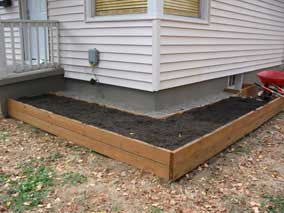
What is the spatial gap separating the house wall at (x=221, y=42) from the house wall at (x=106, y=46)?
0.94 ft

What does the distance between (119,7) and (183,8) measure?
110cm

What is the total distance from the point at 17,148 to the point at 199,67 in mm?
3541

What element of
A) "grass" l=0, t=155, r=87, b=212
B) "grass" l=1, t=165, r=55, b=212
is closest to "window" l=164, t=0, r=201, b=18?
"grass" l=0, t=155, r=87, b=212

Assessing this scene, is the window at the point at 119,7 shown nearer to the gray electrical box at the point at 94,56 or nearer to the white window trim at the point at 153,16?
the white window trim at the point at 153,16

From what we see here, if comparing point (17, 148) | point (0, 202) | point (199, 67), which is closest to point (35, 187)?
point (0, 202)

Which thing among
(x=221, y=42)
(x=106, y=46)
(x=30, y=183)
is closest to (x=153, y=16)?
(x=106, y=46)

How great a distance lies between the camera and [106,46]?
17.6 ft

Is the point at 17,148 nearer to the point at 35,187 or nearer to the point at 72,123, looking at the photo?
the point at 72,123

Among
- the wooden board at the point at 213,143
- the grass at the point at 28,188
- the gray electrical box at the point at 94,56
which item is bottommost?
the grass at the point at 28,188

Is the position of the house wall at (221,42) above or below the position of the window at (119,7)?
below

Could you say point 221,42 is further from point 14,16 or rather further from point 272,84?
point 14,16

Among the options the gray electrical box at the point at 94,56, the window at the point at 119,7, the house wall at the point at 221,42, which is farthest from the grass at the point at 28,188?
the window at the point at 119,7

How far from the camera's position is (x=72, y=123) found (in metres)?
4.13

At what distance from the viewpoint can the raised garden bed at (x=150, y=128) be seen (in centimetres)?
328
